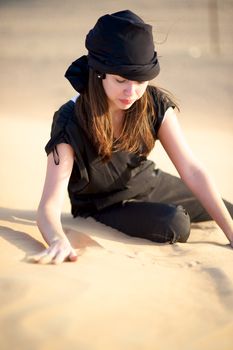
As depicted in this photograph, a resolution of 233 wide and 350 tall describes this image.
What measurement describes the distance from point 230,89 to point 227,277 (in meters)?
4.84

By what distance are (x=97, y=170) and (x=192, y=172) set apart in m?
0.46

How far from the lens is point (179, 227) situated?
110 inches

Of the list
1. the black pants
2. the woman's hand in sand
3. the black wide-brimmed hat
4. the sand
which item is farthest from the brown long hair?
the woman's hand in sand

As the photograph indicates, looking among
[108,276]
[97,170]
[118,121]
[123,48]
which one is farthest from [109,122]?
[108,276]

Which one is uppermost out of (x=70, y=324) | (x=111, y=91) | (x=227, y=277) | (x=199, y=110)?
(x=111, y=91)

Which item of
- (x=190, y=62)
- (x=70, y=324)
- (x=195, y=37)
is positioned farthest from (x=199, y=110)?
(x=70, y=324)

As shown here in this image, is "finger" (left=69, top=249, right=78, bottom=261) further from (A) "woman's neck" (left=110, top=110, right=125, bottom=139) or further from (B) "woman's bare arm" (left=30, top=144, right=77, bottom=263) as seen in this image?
(A) "woman's neck" (left=110, top=110, right=125, bottom=139)

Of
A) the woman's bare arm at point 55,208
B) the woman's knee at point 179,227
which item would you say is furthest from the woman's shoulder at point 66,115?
the woman's knee at point 179,227

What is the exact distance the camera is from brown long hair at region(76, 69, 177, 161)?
8.57ft

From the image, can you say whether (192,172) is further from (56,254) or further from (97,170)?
(56,254)

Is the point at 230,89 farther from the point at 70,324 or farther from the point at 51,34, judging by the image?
the point at 70,324

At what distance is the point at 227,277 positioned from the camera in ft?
7.22

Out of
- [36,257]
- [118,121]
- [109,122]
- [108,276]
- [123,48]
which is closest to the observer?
[108,276]

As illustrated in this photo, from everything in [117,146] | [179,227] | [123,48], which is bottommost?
[179,227]
